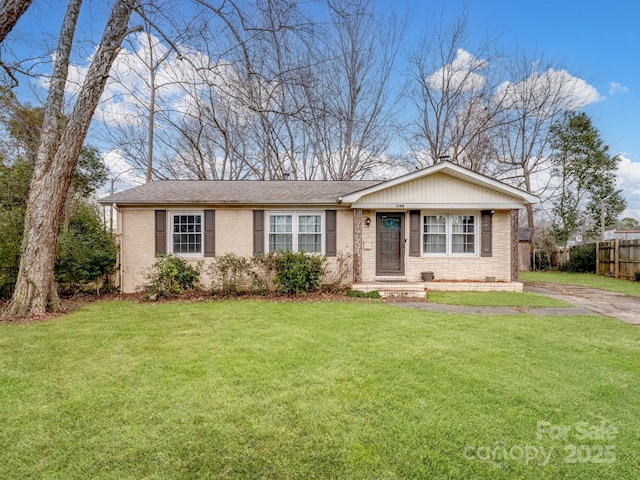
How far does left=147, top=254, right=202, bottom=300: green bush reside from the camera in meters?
8.78

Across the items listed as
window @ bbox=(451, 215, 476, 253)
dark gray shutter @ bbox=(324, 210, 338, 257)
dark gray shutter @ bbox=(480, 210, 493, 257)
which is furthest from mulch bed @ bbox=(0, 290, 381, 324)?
dark gray shutter @ bbox=(480, 210, 493, 257)

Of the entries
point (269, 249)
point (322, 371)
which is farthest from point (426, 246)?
point (322, 371)

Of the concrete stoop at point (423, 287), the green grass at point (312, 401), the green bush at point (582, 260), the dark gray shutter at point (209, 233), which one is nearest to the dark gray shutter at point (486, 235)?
the concrete stoop at point (423, 287)

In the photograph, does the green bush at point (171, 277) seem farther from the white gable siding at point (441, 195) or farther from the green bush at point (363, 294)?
the white gable siding at point (441, 195)

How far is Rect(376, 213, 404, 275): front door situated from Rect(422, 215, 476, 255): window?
2.69ft

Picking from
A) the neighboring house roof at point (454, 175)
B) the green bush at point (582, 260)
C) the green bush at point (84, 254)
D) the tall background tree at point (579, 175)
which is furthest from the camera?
the tall background tree at point (579, 175)

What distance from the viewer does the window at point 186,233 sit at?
10242 mm

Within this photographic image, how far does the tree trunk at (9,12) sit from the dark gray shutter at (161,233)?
5.74 meters

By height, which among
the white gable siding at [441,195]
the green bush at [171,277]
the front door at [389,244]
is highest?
the white gable siding at [441,195]

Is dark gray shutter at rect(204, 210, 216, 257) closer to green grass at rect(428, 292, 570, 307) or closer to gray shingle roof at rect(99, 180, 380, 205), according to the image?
gray shingle roof at rect(99, 180, 380, 205)

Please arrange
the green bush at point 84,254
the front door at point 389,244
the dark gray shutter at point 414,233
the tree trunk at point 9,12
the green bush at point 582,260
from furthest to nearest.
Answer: the green bush at point 582,260 < the front door at point 389,244 < the dark gray shutter at point 414,233 < the green bush at point 84,254 < the tree trunk at point 9,12

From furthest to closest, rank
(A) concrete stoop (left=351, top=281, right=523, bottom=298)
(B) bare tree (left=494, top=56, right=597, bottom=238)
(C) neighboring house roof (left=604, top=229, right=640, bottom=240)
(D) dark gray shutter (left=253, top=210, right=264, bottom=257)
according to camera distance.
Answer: (C) neighboring house roof (left=604, top=229, right=640, bottom=240), (B) bare tree (left=494, top=56, right=597, bottom=238), (D) dark gray shutter (left=253, top=210, right=264, bottom=257), (A) concrete stoop (left=351, top=281, right=523, bottom=298)

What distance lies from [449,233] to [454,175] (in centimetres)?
195

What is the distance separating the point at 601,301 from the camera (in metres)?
8.34
